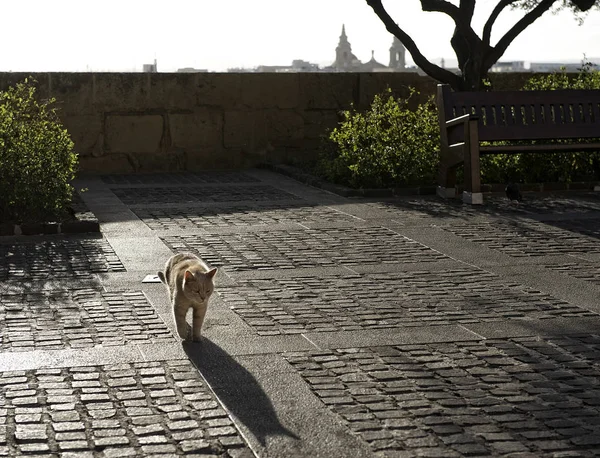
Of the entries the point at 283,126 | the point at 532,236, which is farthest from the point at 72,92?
the point at 532,236

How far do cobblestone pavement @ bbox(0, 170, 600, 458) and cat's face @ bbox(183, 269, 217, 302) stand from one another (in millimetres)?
279

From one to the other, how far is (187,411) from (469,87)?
477 inches

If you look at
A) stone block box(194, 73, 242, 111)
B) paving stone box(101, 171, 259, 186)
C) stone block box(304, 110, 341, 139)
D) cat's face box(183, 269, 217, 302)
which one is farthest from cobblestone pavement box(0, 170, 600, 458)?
stone block box(304, 110, 341, 139)

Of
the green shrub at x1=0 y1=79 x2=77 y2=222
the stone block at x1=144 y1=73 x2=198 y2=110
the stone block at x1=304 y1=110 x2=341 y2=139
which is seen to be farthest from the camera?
the stone block at x1=304 y1=110 x2=341 y2=139

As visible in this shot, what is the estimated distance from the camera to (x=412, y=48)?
1630cm

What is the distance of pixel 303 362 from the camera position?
18.1 ft

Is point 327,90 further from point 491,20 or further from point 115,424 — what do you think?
point 115,424

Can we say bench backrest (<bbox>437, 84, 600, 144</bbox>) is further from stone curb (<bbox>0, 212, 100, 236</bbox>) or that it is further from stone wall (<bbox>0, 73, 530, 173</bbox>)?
stone curb (<bbox>0, 212, 100, 236</bbox>)

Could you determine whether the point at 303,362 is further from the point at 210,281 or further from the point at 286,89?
the point at 286,89

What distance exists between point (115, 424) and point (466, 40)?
41.3ft

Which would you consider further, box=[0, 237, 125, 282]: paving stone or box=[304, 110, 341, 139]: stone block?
box=[304, 110, 341, 139]: stone block

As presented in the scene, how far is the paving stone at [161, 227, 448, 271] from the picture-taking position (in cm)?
844

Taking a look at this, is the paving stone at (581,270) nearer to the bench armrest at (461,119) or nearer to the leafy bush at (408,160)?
the bench armrest at (461,119)

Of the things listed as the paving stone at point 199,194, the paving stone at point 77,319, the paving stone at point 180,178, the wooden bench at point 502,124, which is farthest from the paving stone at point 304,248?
the paving stone at point 180,178
